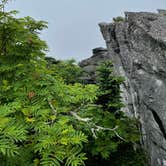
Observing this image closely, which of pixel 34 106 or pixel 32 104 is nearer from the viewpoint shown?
pixel 34 106

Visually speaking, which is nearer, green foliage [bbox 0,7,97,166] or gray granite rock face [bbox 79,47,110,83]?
green foliage [bbox 0,7,97,166]

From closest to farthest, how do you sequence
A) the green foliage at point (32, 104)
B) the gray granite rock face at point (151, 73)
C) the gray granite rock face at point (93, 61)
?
1. the green foliage at point (32, 104)
2. the gray granite rock face at point (151, 73)
3. the gray granite rock face at point (93, 61)

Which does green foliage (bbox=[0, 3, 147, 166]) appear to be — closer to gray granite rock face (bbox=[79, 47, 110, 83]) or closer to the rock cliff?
the rock cliff

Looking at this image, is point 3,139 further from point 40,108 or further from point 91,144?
point 91,144

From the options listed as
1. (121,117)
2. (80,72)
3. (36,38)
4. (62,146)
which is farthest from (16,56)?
(80,72)

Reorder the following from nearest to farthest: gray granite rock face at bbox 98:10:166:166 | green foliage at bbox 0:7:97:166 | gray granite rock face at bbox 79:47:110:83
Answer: green foliage at bbox 0:7:97:166
gray granite rock face at bbox 98:10:166:166
gray granite rock face at bbox 79:47:110:83

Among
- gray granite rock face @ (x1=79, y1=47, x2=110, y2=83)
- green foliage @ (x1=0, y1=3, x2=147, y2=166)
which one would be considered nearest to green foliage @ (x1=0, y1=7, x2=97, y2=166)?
green foliage @ (x1=0, y1=3, x2=147, y2=166)

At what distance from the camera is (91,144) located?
40.4 ft

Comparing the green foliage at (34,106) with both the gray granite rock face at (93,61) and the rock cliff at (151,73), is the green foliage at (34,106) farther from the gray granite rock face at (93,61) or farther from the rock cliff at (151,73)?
the gray granite rock face at (93,61)

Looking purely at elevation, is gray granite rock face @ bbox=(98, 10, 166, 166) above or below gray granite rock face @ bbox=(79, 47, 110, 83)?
below

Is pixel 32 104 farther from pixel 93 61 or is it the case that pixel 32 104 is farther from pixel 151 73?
pixel 93 61

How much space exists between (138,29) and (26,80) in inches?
218

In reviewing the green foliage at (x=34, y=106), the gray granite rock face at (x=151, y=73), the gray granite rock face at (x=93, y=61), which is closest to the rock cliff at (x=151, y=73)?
the gray granite rock face at (x=151, y=73)

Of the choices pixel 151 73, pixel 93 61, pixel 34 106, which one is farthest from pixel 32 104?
pixel 93 61
